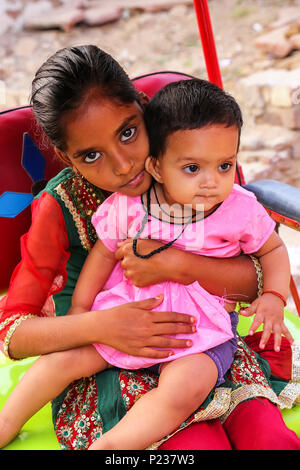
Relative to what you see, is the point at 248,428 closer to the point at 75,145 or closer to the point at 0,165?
the point at 75,145

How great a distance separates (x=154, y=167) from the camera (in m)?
1.10

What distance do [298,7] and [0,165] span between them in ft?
16.2

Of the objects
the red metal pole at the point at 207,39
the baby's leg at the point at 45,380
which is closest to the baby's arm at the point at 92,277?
the baby's leg at the point at 45,380

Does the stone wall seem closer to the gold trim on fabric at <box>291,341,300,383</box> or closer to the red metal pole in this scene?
the red metal pole

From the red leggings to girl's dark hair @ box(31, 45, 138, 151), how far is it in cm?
61

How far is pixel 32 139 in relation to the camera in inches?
54.6

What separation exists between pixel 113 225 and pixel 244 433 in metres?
0.50

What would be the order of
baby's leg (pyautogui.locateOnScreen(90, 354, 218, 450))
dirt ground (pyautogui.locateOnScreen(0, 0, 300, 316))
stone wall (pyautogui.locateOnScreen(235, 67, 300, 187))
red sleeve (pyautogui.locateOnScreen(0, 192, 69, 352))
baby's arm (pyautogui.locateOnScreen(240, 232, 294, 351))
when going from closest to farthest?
baby's leg (pyautogui.locateOnScreen(90, 354, 218, 450)), baby's arm (pyautogui.locateOnScreen(240, 232, 294, 351)), red sleeve (pyautogui.locateOnScreen(0, 192, 69, 352)), stone wall (pyautogui.locateOnScreen(235, 67, 300, 187)), dirt ground (pyautogui.locateOnScreen(0, 0, 300, 316))

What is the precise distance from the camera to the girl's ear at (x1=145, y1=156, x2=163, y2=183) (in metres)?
1.09

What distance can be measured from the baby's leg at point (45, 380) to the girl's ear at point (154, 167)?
15.0 inches

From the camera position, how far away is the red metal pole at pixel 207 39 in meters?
1.54

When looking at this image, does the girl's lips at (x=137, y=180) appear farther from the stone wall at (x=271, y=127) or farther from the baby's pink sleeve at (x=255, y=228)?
the stone wall at (x=271, y=127)

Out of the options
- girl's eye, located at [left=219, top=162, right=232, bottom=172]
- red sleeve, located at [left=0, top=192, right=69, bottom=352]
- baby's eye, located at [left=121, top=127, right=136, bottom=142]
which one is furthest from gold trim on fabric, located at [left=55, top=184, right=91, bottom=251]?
girl's eye, located at [left=219, top=162, right=232, bottom=172]
